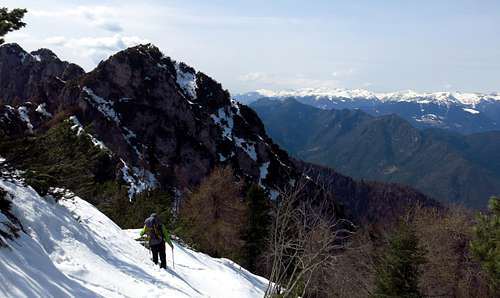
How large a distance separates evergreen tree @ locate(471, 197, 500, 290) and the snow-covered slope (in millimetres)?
9734

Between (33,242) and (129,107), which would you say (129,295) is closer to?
(33,242)

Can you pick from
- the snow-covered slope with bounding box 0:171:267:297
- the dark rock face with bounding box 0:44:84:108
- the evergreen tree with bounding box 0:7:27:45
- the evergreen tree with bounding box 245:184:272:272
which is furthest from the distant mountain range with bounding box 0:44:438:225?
the evergreen tree with bounding box 0:7:27:45

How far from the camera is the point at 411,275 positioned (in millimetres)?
21969

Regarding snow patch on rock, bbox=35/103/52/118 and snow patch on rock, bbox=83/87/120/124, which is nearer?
snow patch on rock, bbox=35/103/52/118

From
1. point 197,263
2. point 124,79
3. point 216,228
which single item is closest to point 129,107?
point 124,79

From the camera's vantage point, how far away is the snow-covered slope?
8766 millimetres

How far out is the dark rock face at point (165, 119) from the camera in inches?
3602

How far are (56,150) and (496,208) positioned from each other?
14366mm

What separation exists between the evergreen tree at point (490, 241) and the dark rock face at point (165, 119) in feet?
234

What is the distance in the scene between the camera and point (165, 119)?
104688mm

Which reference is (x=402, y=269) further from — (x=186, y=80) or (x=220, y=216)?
(x=186, y=80)

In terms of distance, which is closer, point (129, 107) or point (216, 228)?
point (216, 228)

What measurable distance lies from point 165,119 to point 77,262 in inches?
3705

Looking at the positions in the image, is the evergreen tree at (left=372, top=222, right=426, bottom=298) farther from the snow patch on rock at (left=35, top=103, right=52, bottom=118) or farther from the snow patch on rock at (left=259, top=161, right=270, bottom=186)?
the snow patch on rock at (left=35, top=103, right=52, bottom=118)
